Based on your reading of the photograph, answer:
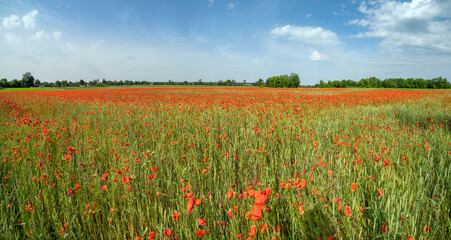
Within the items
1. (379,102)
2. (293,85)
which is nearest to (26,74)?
(293,85)

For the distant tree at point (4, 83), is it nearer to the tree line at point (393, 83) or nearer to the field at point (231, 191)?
the field at point (231, 191)

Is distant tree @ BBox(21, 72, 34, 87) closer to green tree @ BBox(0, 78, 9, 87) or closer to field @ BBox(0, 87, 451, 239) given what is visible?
Result: green tree @ BBox(0, 78, 9, 87)

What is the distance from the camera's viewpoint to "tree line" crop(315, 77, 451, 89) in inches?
3797

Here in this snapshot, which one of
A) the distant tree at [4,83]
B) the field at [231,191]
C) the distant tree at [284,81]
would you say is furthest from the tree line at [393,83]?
the distant tree at [4,83]

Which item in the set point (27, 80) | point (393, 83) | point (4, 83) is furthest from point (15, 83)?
point (393, 83)

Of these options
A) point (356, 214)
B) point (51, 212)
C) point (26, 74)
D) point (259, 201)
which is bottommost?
point (51, 212)

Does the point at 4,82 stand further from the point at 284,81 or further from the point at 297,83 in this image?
the point at 297,83

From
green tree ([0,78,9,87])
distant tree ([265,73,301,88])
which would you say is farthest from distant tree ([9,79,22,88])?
distant tree ([265,73,301,88])

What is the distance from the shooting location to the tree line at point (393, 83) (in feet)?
316

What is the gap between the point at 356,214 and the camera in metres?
1.60

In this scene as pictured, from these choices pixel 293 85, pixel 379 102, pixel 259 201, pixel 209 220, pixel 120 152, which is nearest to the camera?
pixel 259 201

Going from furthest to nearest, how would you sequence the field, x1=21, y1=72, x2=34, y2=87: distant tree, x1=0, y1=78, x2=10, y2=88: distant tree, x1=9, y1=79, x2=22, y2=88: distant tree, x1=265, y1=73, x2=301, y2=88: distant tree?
1. x1=265, y1=73, x2=301, y2=88: distant tree
2. x1=21, y1=72, x2=34, y2=87: distant tree
3. x1=9, y1=79, x2=22, y2=88: distant tree
4. x1=0, y1=78, x2=10, y2=88: distant tree
5. the field

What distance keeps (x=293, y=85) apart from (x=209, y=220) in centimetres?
10991

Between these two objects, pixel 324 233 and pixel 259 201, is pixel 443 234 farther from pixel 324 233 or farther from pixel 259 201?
pixel 259 201
